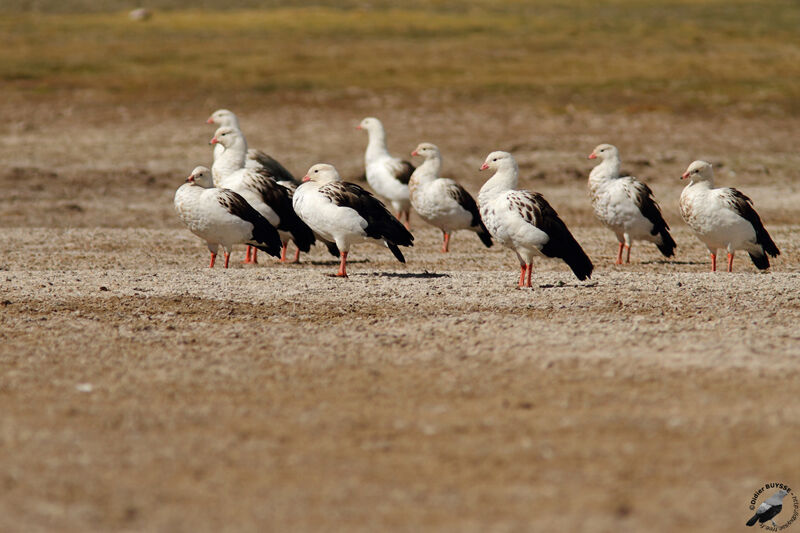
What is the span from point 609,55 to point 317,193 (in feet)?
95.8

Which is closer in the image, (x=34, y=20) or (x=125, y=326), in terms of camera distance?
(x=125, y=326)

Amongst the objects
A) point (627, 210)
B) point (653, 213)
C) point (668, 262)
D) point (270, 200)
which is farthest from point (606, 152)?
point (270, 200)

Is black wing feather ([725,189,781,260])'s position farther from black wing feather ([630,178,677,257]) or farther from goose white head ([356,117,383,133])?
goose white head ([356,117,383,133])

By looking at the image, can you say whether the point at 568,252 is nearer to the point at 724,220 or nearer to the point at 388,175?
the point at 724,220

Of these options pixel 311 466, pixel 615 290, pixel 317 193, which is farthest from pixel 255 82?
pixel 311 466

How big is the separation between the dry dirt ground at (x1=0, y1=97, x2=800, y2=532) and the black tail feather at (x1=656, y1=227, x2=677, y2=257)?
0.91 feet

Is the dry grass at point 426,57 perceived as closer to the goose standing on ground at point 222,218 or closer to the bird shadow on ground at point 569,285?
the goose standing on ground at point 222,218

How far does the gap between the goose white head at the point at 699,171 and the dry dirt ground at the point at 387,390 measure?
1166 millimetres

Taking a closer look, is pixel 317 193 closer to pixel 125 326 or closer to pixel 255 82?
pixel 125 326

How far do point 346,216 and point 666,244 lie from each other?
185 inches

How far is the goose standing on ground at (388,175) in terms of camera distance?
17906 millimetres

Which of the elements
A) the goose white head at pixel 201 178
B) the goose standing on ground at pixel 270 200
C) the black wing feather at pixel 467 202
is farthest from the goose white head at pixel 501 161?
the goose white head at pixel 201 178

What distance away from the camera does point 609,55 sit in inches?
1571

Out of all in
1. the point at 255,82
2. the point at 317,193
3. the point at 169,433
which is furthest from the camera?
the point at 255,82
